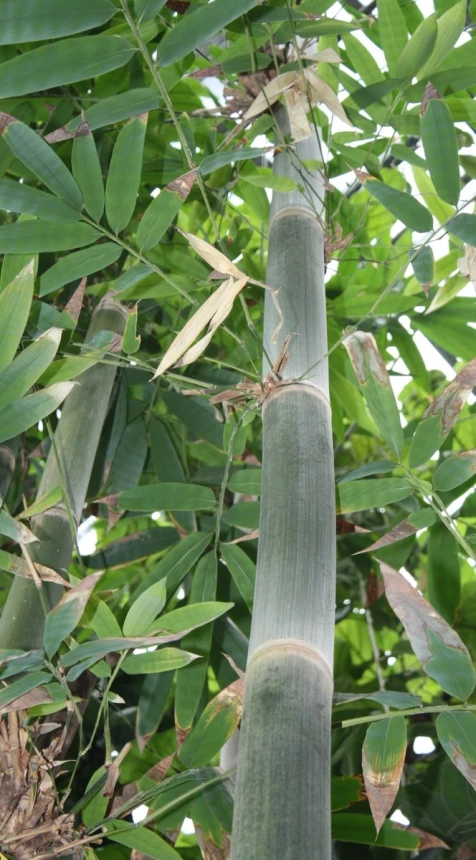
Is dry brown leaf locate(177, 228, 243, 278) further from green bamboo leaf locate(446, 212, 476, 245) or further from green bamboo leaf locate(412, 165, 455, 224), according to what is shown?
green bamboo leaf locate(412, 165, 455, 224)

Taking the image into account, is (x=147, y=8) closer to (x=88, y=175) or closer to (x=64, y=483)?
(x=88, y=175)

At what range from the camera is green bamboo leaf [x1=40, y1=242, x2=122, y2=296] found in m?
0.82

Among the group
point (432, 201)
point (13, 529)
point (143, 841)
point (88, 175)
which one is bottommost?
point (143, 841)

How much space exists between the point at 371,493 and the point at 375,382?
0.36 ft

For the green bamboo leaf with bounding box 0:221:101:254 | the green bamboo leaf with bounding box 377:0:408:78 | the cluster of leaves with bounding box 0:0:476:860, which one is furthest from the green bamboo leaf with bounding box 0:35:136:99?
the green bamboo leaf with bounding box 377:0:408:78

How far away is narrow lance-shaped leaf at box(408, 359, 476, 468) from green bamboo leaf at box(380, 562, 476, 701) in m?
0.17

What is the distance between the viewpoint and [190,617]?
0.68m

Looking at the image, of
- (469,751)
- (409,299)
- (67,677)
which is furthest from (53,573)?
(409,299)

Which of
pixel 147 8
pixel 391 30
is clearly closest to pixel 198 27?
pixel 147 8

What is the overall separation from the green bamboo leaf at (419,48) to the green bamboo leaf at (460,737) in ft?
1.97

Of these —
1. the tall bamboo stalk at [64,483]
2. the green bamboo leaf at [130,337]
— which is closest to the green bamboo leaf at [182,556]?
the tall bamboo stalk at [64,483]

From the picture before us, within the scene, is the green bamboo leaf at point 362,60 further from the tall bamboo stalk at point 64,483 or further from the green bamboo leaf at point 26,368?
the green bamboo leaf at point 26,368

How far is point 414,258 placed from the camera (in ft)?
2.54

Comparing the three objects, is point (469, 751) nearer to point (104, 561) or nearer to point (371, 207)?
point (104, 561)
